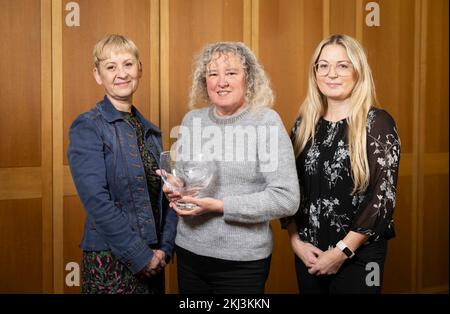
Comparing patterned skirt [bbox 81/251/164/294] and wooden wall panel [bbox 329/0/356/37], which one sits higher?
wooden wall panel [bbox 329/0/356/37]

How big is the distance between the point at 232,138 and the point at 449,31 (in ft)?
7.25

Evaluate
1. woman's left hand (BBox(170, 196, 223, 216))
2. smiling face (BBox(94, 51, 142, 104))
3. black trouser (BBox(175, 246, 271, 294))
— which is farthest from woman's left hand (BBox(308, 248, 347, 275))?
smiling face (BBox(94, 51, 142, 104))

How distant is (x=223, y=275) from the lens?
4.95ft

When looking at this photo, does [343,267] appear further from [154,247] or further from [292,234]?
[154,247]

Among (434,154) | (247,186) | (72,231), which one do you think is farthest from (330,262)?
(434,154)

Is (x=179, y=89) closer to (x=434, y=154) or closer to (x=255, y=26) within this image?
(x=255, y=26)

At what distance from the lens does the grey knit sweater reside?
1473 millimetres

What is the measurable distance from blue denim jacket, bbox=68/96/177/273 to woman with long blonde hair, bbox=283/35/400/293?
512mm

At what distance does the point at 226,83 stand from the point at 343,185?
471 mm

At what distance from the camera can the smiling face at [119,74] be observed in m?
1.55

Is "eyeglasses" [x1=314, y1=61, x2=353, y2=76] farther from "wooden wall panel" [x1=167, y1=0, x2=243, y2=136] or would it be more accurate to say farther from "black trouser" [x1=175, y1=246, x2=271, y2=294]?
"wooden wall panel" [x1=167, y1=0, x2=243, y2=136]

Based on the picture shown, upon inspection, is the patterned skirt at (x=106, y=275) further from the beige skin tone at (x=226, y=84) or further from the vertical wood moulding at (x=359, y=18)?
the vertical wood moulding at (x=359, y=18)

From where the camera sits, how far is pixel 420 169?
311 cm
